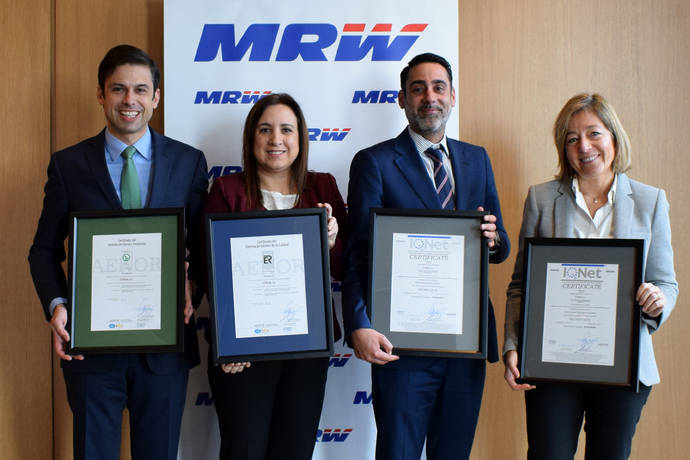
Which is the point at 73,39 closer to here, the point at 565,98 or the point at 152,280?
the point at 152,280

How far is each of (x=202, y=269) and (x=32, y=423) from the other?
1.66 meters

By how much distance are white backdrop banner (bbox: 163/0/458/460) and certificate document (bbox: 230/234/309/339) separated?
2.78ft

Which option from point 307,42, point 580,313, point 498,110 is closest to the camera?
point 580,313

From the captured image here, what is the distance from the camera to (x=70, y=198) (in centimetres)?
207

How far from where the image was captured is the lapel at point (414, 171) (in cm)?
209

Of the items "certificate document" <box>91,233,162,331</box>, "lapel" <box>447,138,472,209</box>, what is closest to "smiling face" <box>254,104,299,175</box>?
"certificate document" <box>91,233,162,331</box>

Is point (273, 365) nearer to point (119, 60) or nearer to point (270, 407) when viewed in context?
point (270, 407)

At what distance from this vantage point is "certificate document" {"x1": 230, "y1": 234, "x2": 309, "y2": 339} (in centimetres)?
190

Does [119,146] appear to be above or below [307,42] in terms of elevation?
below

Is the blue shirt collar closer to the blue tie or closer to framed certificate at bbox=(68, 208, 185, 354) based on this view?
framed certificate at bbox=(68, 208, 185, 354)

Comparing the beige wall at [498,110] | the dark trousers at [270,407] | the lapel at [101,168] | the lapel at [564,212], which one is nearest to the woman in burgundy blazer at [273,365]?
the dark trousers at [270,407]

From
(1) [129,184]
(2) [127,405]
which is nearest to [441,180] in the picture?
(1) [129,184]

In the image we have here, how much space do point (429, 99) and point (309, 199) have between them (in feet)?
2.16

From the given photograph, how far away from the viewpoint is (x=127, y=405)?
207 cm
